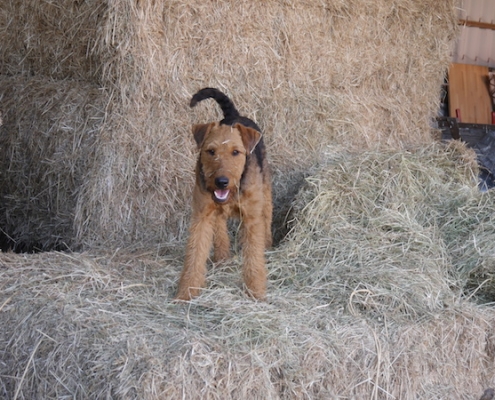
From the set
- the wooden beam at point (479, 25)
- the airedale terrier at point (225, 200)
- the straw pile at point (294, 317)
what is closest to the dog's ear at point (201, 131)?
the airedale terrier at point (225, 200)

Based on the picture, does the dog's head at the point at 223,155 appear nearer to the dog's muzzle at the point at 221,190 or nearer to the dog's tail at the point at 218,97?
the dog's muzzle at the point at 221,190

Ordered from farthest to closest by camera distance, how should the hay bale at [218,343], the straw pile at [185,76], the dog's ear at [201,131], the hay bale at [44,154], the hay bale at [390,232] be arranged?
the hay bale at [44,154] → the straw pile at [185,76] → the dog's ear at [201,131] → the hay bale at [390,232] → the hay bale at [218,343]

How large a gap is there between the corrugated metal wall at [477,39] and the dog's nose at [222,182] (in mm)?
7930

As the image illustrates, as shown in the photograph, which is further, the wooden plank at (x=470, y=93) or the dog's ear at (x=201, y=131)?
the wooden plank at (x=470, y=93)

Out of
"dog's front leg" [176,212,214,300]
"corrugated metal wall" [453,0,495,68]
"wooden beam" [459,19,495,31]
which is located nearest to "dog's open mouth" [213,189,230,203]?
"dog's front leg" [176,212,214,300]

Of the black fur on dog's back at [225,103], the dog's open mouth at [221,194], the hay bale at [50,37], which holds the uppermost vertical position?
the hay bale at [50,37]

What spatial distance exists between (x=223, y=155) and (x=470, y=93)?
7626 millimetres

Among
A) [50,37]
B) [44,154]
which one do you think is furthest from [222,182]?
[50,37]

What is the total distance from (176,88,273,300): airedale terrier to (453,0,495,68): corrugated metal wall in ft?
24.8

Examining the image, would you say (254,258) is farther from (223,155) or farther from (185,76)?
(185,76)

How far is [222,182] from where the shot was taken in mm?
4273

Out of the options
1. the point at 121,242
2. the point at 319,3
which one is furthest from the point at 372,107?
the point at 121,242

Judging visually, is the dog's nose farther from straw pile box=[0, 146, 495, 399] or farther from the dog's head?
straw pile box=[0, 146, 495, 399]

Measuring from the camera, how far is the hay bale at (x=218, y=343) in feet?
10.9
